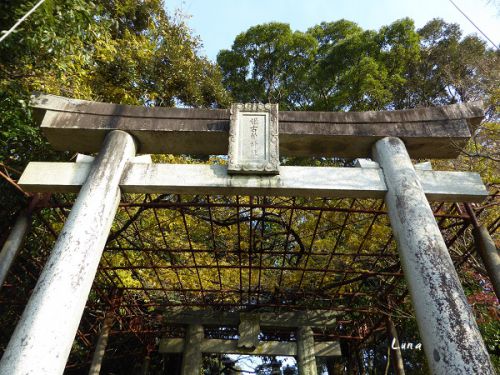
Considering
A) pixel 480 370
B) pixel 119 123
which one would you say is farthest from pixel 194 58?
pixel 480 370

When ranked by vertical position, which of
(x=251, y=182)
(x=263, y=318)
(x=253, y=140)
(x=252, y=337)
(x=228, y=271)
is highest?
(x=228, y=271)

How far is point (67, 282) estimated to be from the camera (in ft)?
11.1

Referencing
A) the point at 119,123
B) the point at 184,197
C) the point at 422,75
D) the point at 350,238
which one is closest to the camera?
the point at 119,123

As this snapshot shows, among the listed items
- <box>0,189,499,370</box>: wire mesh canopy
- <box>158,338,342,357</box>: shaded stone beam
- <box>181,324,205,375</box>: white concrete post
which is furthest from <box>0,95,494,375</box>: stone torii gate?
<box>158,338,342,357</box>: shaded stone beam

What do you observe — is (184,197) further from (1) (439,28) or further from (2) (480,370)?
(1) (439,28)

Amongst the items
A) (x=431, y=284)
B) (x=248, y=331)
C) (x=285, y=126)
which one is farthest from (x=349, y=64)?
(x=431, y=284)

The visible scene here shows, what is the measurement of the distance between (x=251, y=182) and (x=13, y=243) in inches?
125

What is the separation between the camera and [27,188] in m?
4.30

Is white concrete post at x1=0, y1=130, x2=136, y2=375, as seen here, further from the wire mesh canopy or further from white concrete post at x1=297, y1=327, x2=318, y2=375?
white concrete post at x1=297, y1=327, x2=318, y2=375

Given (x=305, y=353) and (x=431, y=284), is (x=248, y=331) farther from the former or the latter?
(x=431, y=284)

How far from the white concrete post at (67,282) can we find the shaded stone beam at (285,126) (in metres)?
0.57

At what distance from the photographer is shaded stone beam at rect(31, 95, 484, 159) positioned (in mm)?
4652

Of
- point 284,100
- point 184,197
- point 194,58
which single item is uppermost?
point 284,100

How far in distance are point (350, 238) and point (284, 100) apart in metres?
11.0
